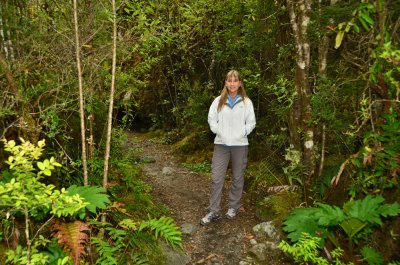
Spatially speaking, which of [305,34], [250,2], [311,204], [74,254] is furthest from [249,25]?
[74,254]

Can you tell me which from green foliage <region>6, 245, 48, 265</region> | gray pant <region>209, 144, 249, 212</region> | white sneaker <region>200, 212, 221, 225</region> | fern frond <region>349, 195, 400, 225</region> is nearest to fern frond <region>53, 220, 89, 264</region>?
green foliage <region>6, 245, 48, 265</region>

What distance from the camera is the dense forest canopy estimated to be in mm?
4277

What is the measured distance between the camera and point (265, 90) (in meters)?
7.73

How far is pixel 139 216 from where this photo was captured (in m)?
5.50

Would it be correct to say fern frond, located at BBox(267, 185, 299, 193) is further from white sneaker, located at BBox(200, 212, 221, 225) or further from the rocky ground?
white sneaker, located at BBox(200, 212, 221, 225)

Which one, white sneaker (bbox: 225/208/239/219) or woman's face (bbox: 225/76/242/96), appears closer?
woman's face (bbox: 225/76/242/96)

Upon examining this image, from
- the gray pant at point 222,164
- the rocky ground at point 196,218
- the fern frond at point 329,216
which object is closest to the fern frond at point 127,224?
the rocky ground at point 196,218

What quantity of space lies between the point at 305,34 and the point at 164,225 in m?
3.54

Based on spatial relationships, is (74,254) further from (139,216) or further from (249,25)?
(249,25)

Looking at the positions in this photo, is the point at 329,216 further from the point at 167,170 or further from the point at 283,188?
the point at 167,170

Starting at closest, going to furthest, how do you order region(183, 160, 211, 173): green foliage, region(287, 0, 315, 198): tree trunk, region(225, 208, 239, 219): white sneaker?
region(287, 0, 315, 198): tree trunk < region(225, 208, 239, 219): white sneaker < region(183, 160, 211, 173): green foliage

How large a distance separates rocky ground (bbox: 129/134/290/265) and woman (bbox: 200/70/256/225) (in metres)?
0.32

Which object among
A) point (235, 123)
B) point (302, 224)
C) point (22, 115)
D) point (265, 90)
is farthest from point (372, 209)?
point (22, 115)

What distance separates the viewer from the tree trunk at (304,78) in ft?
17.5
